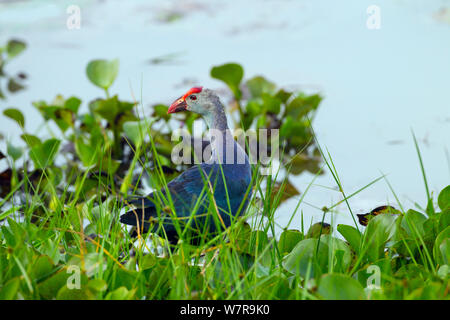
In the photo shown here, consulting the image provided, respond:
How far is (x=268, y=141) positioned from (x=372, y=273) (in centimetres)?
222

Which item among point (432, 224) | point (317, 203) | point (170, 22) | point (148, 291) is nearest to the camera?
point (148, 291)

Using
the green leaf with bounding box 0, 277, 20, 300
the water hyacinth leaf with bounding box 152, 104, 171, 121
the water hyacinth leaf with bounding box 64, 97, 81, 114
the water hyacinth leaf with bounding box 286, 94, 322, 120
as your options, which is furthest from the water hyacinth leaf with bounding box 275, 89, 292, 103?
the green leaf with bounding box 0, 277, 20, 300

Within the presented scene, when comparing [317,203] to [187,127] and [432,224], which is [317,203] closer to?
[187,127]

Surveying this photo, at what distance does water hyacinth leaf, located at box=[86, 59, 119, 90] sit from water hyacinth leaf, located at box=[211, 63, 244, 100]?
1.92 feet

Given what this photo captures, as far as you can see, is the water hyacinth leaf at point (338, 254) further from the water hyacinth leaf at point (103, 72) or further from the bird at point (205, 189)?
the water hyacinth leaf at point (103, 72)

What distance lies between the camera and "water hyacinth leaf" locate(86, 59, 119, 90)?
11.4 ft

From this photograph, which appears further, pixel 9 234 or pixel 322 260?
pixel 9 234

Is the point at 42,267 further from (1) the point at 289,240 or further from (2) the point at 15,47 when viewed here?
(2) the point at 15,47

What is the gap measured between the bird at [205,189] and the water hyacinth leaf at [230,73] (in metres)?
1.01

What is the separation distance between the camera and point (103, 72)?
137 inches

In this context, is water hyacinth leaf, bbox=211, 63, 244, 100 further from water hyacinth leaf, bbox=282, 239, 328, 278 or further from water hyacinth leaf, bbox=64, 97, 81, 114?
water hyacinth leaf, bbox=282, 239, 328, 278
